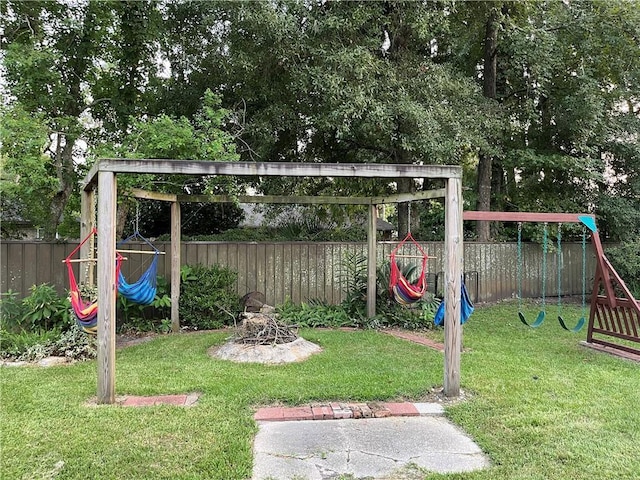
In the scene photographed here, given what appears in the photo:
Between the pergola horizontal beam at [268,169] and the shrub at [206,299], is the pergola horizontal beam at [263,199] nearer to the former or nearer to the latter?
the shrub at [206,299]

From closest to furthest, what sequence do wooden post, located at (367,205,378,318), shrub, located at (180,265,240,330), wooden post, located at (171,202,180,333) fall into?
wooden post, located at (171,202,180,333), shrub, located at (180,265,240,330), wooden post, located at (367,205,378,318)

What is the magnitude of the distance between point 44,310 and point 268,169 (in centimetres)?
326

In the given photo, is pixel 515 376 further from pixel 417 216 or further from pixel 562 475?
pixel 417 216

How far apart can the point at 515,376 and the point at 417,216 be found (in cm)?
636

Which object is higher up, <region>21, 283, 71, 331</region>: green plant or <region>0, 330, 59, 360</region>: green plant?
<region>21, 283, 71, 331</region>: green plant

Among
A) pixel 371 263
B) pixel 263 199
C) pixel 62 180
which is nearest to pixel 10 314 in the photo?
pixel 62 180

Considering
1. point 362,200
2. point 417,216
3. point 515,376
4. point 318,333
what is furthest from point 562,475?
point 417,216

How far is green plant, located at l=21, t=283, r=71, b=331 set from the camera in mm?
4848

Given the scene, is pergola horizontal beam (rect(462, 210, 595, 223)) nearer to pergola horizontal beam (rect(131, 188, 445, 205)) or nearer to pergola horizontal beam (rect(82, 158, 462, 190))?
pergola horizontal beam (rect(82, 158, 462, 190))

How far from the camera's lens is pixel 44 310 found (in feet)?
16.0

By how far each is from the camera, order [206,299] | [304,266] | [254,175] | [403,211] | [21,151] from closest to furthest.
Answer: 1. [254,175]
2. [21,151]
3. [206,299]
4. [304,266]
5. [403,211]

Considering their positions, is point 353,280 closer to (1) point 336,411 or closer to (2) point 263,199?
(2) point 263,199

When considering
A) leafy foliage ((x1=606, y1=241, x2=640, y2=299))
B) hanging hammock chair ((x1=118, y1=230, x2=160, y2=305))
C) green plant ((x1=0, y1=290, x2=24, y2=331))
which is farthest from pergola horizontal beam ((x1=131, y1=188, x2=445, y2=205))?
leafy foliage ((x1=606, y1=241, x2=640, y2=299))

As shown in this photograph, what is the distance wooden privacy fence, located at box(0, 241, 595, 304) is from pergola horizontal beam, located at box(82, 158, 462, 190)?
2.37 m
